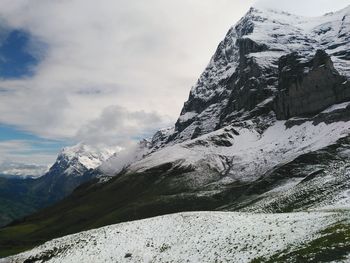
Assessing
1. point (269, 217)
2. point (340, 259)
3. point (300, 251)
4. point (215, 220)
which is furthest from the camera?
point (215, 220)

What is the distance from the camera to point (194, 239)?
5409 centimetres

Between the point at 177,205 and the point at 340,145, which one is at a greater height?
the point at 340,145

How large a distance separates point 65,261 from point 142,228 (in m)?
10.8

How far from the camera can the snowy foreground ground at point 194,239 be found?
4562cm

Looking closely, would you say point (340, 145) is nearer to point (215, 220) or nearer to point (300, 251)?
point (215, 220)

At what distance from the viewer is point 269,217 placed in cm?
5509

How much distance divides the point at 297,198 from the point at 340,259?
75.4m

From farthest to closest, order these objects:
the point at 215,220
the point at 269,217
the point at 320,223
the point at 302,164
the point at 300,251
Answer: the point at 302,164 < the point at 215,220 < the point at 269,217 < the point at 320,223 < the point at 300,251

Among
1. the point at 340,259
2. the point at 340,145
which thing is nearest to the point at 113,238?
the point at 340,259

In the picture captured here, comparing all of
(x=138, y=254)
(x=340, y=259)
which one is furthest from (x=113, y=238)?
(x=340, y=259)

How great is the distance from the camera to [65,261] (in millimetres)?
59750

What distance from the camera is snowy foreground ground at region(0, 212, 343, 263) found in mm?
45625

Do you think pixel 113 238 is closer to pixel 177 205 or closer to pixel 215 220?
pixel 215 220

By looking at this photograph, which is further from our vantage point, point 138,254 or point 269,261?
point 138,254
